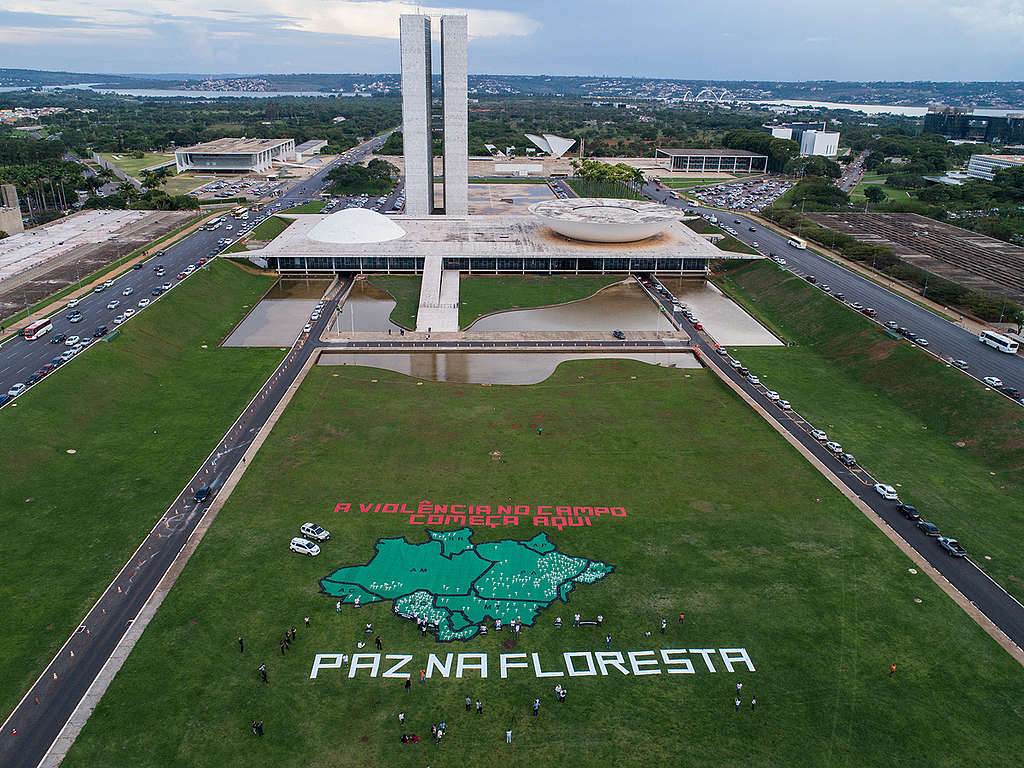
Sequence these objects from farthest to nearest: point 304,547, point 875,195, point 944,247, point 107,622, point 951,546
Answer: point 875,195, point 944,247, point 951,546, point 304,547, point 107,622

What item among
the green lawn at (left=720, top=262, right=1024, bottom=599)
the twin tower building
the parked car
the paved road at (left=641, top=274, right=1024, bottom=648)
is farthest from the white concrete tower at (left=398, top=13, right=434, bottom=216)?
the parked car

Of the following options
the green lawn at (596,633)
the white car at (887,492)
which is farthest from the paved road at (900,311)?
the green lawn at (596,633)

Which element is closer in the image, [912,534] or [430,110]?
[912,534]

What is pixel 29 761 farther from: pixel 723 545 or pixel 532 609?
pixel 723 545

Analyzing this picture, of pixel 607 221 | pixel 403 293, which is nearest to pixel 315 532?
pixel 403 293

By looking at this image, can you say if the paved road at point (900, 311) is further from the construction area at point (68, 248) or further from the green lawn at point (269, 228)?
the construction area at point (68, 248)

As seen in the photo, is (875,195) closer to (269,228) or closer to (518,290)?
(518,290)
